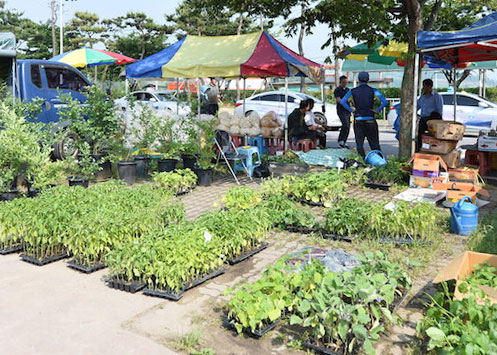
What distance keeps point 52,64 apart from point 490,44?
9093 millimetres

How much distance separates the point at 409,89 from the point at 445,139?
62.4 inches

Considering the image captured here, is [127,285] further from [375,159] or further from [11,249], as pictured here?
[375,159]

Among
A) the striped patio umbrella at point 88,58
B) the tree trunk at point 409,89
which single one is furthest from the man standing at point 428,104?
the striped patio umbrella at point 88,58

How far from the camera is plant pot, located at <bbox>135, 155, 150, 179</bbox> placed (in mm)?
9914

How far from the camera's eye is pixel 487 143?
29.2 ft

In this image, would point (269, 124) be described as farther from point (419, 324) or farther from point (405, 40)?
point (419, 324)

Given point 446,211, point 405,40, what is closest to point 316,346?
point 446,211

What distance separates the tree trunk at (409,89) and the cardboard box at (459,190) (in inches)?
71.8

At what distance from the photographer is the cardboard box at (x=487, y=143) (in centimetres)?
884

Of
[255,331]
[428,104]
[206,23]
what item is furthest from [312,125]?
[206,23]

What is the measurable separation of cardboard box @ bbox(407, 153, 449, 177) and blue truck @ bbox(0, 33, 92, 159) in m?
6.82

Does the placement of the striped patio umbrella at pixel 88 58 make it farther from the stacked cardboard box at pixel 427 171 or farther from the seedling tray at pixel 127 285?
the seedling tray at pixel 127 285

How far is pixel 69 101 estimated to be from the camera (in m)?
9.02

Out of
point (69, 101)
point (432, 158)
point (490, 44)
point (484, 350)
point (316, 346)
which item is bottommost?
point (316, 346)
